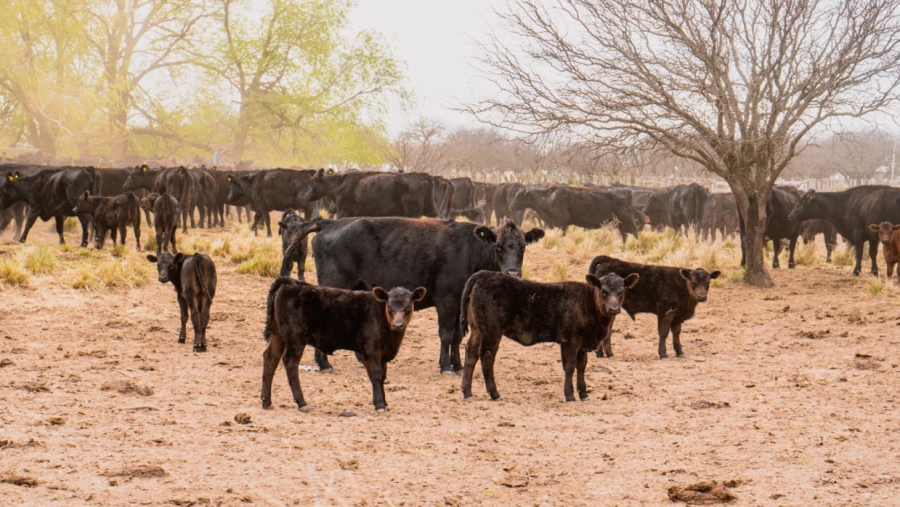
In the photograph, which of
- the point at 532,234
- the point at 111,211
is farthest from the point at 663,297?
the point at 111,211

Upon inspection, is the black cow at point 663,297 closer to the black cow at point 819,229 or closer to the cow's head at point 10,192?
the cow's head at point 10,192

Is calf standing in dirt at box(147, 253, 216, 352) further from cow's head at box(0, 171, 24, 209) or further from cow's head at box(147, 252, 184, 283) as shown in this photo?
cow's head at box(0, 171, 24, 209)

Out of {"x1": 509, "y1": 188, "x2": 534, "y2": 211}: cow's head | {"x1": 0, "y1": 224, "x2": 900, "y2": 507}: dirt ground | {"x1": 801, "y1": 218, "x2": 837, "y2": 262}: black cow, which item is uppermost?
{"x1": 509, "y1": 188, "x2": 534, "y2": 211}: cow's head

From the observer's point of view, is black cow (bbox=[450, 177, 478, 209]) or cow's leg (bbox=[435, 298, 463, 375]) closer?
cow's leg (bbox=[435, 298, 463, 375])

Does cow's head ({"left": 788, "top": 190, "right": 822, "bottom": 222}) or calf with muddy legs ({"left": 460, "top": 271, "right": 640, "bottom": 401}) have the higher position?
cow's head ({"left": 788, "top": 190, "right": 822, "bottom": 222})

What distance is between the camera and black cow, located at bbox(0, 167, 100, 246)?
1830 cm

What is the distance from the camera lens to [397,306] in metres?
7.36

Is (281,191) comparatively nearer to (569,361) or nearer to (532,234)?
(532,234)

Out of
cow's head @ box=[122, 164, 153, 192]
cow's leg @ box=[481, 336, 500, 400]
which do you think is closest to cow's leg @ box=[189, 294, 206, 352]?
cow's leg @ box=[481, 336, 500, 400]

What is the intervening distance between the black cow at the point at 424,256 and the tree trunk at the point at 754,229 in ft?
26.1

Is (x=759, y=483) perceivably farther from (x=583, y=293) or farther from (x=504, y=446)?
(x=583, y=293)

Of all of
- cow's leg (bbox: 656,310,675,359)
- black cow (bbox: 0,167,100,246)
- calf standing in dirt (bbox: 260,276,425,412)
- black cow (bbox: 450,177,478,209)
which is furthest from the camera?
black cow (bbox: 450,177,478,209)

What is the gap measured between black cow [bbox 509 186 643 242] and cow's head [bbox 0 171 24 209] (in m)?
14.2

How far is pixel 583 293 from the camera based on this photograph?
328 inches
